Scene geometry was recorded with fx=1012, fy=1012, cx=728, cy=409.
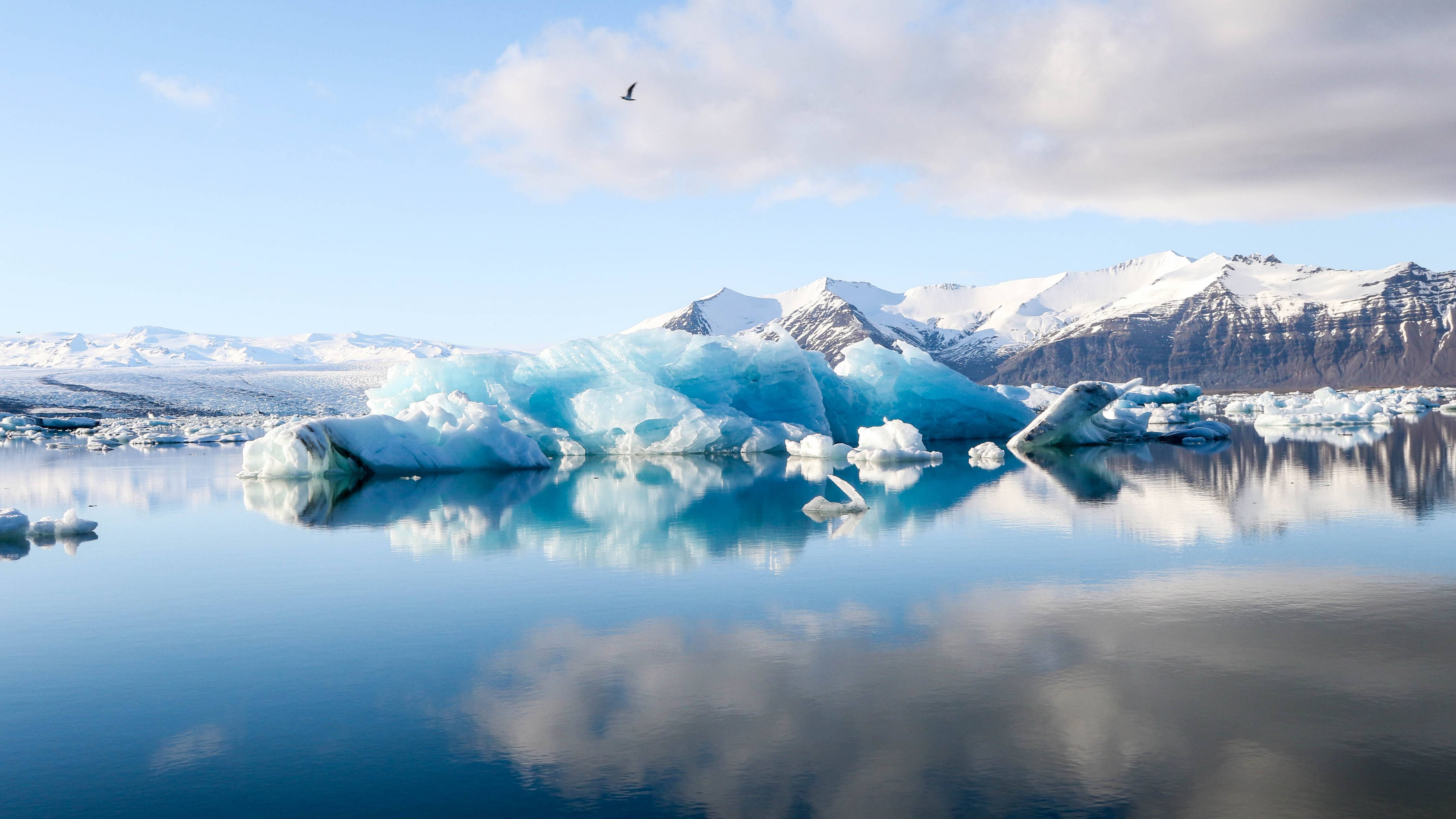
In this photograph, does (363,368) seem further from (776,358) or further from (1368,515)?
(1368,515)

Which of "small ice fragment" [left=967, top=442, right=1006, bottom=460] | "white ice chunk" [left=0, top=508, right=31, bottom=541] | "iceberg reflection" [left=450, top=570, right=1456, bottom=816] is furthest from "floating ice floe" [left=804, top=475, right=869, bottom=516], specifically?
"small ice fragment" [left=967, top=442, right=1006, bottom=460]

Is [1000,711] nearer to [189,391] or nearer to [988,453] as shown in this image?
[988,453]

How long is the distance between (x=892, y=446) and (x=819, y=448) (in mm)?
2143

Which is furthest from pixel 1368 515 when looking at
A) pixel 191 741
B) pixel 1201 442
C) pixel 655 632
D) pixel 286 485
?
pixel 1201 442

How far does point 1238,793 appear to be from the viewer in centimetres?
435

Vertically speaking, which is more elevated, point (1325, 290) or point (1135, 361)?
point (1325, 290)

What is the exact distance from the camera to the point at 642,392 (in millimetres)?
27594

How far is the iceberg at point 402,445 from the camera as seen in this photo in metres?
20.7

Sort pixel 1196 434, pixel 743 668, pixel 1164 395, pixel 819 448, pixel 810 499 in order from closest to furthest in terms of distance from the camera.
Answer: pixel 743 668 < pixel 810 499 < pixel 819 448 < pixel 1196 434 < pixel 1164 395

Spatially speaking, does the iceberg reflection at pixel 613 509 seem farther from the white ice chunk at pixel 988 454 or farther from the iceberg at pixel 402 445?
the white ice chunk at pixel 988 454

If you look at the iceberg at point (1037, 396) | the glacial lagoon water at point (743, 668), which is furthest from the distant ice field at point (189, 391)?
the glacial lagoon water at point (743, 668)

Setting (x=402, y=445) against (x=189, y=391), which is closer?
(x=402, y=445)

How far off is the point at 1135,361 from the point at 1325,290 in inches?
1807

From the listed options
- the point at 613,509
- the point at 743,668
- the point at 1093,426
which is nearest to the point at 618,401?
the point at 613,509
